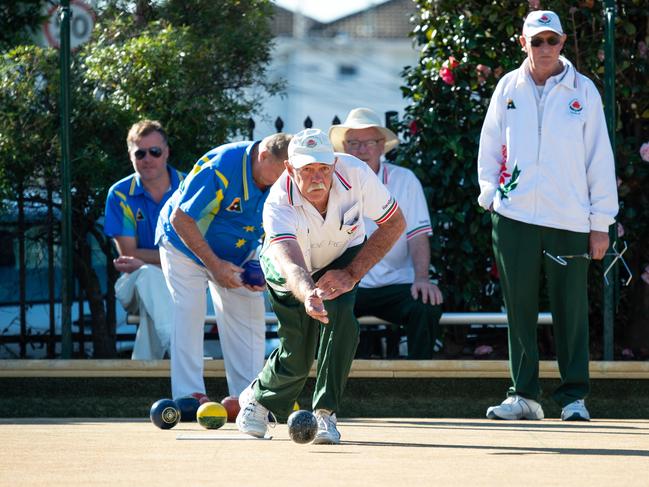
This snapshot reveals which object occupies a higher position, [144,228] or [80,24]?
[80,24]

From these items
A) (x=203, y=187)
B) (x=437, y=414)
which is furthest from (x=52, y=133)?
(x=437, y=414)

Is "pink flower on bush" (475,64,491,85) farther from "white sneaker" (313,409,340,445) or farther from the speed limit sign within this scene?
"white sneaker" (313,409,340,445)

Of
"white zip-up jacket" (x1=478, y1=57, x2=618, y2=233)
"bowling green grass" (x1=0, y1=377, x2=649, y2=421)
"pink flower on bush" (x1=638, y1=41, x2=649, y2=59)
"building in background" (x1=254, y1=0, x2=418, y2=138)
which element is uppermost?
"building in background" (x1=254, y1=0, x2=418, y2=138)

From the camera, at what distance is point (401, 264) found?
8.02 m

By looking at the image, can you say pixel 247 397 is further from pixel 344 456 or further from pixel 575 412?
pixel 575 412

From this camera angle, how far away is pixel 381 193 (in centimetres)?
571

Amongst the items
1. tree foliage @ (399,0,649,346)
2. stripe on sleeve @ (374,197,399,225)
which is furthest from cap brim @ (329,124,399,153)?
stripe on sleeve @ (374,197,399,225)

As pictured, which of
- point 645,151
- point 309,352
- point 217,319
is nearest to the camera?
point 309,352

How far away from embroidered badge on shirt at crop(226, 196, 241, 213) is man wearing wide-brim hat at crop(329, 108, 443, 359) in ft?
3.44

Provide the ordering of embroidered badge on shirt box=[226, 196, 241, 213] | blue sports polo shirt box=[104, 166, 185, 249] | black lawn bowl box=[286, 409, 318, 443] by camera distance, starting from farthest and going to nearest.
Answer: blue sports polo shirt box=[104, 166, 185, 249] → embroidered badge on shirt box=[226, 196, 241, 213] → black lawn bowl box=[286, 409, 318, 443]

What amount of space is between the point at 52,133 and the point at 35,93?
270 mm

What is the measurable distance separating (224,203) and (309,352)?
1.56m

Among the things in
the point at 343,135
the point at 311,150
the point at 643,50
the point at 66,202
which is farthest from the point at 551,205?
the point at 66,202

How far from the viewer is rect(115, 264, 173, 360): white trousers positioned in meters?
7.85
